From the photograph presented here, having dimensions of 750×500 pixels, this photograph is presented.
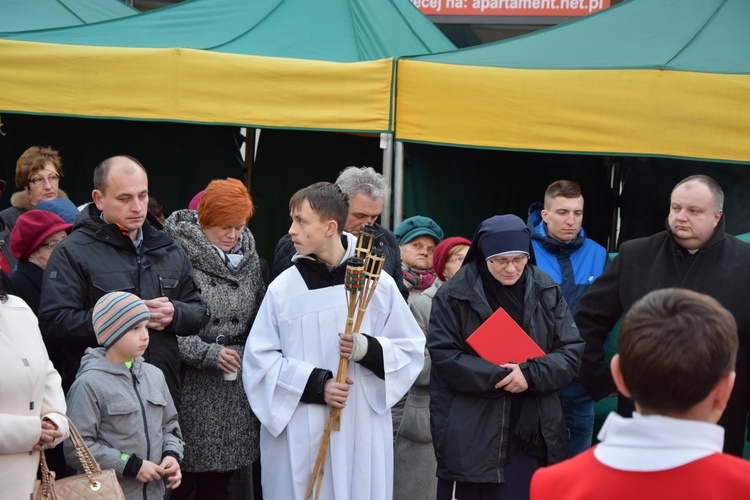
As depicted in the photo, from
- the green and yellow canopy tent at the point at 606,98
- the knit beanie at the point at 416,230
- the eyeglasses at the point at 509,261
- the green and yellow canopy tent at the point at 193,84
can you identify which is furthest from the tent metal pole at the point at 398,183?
the eyeglasses at the point at 509,261

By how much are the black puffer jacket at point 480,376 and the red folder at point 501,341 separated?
58 millimetres

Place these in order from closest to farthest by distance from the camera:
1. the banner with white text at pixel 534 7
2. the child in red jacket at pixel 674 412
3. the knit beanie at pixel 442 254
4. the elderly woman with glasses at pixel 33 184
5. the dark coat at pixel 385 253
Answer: the child in red jacket at pixel 674 412
the dark coat at pixel 385 253
the knit beanie at pixel 442 254
the elderly woman with glasses at pixel 33 184
the banner with white text at pixel 534 7

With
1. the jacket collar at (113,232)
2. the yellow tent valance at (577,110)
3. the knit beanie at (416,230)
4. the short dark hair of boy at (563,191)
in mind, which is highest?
the yellow tent valance at (577,110)

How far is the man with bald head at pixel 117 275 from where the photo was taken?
390 centimetres

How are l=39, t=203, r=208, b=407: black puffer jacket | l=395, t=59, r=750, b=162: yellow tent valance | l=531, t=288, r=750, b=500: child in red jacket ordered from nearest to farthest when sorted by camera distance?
l=531, t=288, r=750, b=500: child in red jacket → l=39, t=203, r=208, b=407: black puffer jacket → l=395, t=59, r=750, b=162: yellow tent valance

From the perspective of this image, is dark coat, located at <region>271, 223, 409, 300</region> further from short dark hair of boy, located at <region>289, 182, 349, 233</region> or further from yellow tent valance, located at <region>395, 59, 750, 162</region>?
yellow tent valance, located at <region>395, 59, 750, 162</region>

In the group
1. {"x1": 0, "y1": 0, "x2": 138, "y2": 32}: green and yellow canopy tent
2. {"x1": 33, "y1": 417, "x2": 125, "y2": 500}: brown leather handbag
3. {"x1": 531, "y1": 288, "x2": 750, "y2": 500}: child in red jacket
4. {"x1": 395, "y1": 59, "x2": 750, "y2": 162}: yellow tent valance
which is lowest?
{"x1": 33, "y1": 417, "x2": 125, "y2": 500}: brown leather handbag

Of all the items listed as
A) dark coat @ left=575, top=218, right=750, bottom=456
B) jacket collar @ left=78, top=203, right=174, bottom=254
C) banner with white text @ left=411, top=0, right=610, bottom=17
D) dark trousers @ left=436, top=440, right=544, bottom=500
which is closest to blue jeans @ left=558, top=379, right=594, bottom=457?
dark coat @ left=575, top=218, right=750, bottom=456

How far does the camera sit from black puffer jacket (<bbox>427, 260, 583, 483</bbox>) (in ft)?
13.3

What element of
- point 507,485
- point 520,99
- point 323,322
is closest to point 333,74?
point 520,99

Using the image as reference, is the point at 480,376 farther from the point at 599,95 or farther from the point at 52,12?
the point at 52,12

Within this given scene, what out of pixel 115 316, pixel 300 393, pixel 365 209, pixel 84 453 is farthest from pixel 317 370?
pixel 365 209

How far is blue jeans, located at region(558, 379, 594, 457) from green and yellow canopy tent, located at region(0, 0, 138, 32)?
15.6 ft

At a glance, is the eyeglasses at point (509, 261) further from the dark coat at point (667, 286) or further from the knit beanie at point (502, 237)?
the dark coat at point (667, 286)
